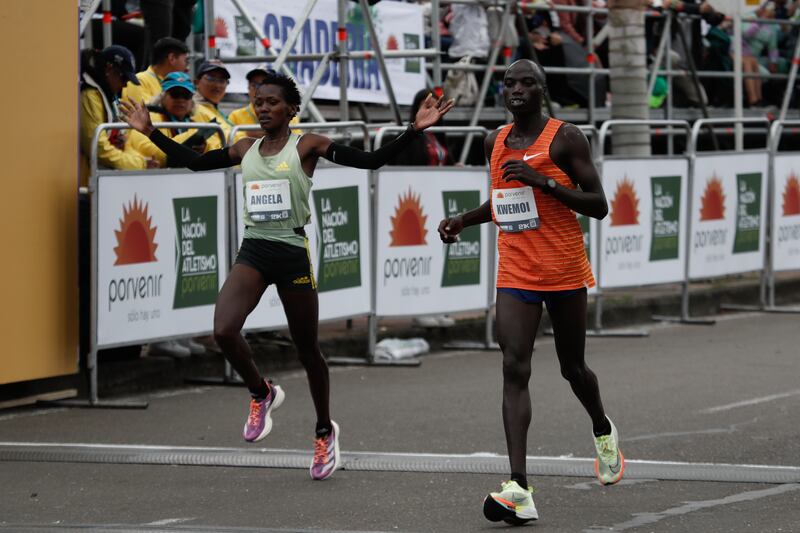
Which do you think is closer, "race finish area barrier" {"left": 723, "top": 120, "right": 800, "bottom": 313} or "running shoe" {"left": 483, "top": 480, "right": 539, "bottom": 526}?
"running shoe" {"left": 483, "top": 480, "right": 539, "bottom": 526}

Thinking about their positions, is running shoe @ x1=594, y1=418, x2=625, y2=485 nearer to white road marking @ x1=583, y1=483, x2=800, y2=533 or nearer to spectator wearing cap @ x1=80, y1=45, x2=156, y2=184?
white road marking @ x1=583, y1=483, x2=800, y2=533

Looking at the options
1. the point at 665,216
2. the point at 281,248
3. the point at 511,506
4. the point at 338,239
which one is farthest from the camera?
the point at 665,216

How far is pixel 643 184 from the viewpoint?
51.1 feet

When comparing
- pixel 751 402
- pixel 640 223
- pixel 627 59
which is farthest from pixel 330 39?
pixel 751 402

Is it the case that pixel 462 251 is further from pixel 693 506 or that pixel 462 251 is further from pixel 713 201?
pixel 693 506

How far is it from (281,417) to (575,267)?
3537 millimetres

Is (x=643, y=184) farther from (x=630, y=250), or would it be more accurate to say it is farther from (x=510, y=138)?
(x=510, y=138)

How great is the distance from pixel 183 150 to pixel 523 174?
7.31 ft

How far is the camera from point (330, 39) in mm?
16000

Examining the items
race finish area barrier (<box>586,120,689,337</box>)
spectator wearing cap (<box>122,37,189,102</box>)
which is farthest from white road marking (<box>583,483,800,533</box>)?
race finish area barrier (<box>586,120,689,337</box>)

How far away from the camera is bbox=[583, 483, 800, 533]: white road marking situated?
6906 millimetres

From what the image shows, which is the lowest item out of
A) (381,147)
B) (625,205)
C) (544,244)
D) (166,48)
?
(625,205)

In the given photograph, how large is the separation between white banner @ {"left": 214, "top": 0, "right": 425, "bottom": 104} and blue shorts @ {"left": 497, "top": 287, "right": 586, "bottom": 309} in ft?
26.1

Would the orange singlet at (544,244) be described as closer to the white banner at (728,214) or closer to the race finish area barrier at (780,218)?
the white banner at (728,214)
